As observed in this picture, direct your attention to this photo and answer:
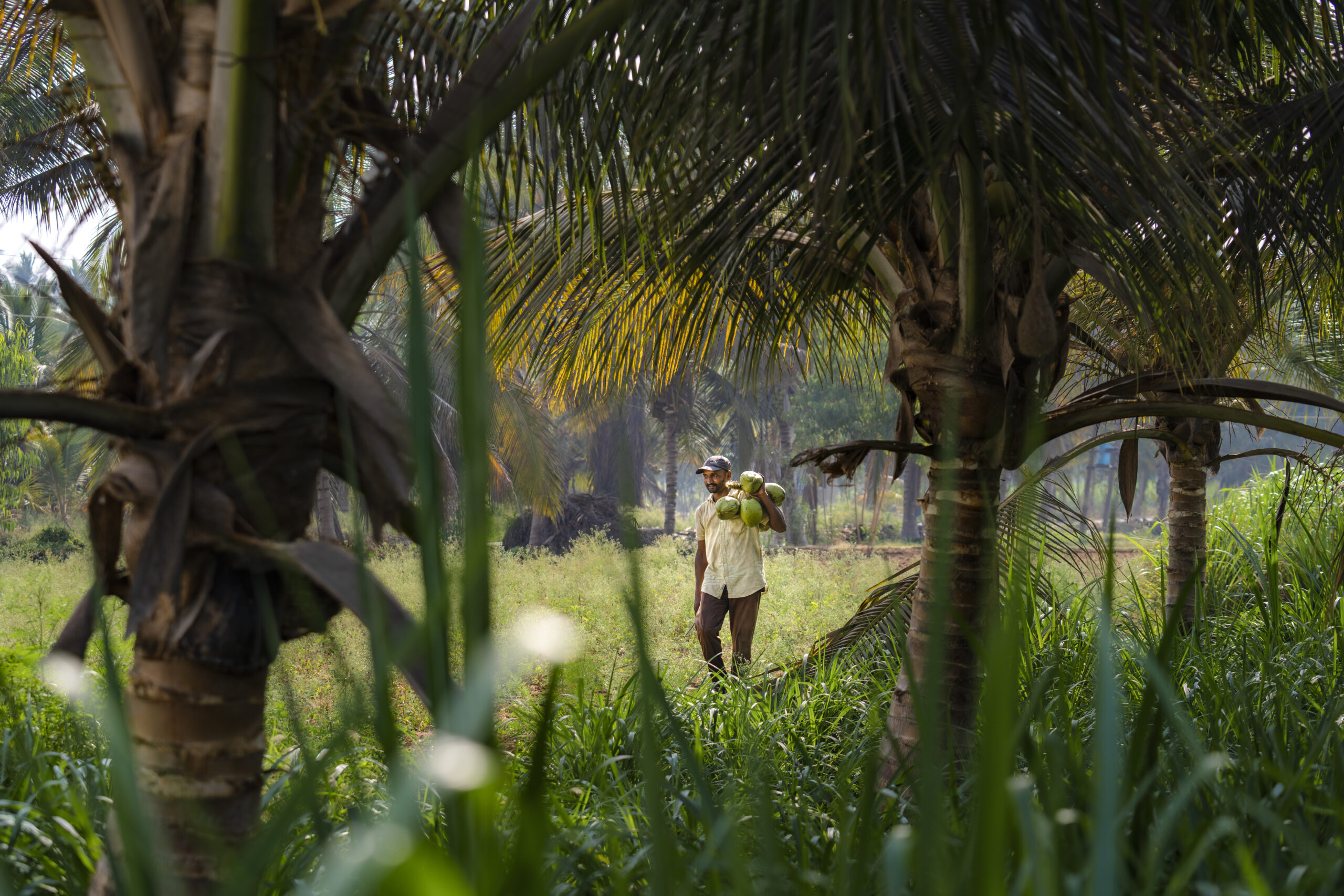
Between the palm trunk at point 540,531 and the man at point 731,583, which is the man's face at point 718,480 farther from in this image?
the palm trunk at point 540,531

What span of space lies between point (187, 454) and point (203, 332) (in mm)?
165

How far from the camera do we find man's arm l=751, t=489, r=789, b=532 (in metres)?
5.88

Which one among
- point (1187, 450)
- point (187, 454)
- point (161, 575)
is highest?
point (1187, 450)

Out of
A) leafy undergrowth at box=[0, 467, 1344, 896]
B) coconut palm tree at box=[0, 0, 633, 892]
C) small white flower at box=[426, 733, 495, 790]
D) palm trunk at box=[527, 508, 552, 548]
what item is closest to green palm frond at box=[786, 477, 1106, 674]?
leafy undergrowth at box=[0, 467, 1344, 896]

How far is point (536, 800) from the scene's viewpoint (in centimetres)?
50

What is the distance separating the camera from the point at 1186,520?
5129mm

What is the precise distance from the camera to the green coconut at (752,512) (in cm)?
583

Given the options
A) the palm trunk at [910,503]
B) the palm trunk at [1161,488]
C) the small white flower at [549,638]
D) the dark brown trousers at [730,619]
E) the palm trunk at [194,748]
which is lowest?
the palm trunk at [194,748]

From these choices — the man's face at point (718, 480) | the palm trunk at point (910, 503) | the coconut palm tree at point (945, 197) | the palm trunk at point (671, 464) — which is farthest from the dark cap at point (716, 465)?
the palm trunk at point (910, 503)

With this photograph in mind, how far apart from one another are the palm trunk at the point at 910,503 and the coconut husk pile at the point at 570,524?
31.5 feet

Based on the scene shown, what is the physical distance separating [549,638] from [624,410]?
1475 mm

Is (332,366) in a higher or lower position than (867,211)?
lower

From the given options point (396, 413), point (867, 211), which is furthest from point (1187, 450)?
point (396, 413)

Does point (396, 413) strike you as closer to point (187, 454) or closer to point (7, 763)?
point (187, 454)
